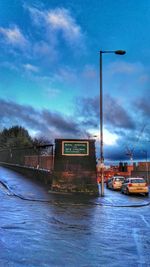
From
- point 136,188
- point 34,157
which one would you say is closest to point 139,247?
point 136,188

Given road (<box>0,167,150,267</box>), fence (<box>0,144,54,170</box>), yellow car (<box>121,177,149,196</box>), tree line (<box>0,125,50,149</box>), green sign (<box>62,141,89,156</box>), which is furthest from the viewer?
tree line (<box>0,125,50,149</box>)

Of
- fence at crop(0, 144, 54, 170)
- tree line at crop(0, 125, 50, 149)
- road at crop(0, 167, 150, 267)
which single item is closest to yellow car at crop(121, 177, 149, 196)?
fence at crop(0, 144, 54, 170)

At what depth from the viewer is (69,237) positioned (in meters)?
10.7

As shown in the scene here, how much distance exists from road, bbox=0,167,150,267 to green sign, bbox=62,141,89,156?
346 inches

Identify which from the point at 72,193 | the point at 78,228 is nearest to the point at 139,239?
the point at 78,228

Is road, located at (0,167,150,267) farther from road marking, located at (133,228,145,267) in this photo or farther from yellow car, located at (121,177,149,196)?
yellow car, located at (121,177,149,196)

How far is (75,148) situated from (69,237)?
16.5 metres

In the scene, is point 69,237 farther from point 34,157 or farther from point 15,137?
point 15,137

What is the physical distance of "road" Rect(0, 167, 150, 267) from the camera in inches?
317

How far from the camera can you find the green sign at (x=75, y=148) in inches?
1064

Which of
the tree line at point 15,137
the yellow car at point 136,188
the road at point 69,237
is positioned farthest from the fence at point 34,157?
the tree line at point 15,137

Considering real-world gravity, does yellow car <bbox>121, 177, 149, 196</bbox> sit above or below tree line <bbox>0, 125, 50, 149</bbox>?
below

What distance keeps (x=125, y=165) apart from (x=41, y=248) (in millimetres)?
97971

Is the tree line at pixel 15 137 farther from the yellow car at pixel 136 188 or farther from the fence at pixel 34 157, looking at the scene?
the yellow car at pixel 136 188
